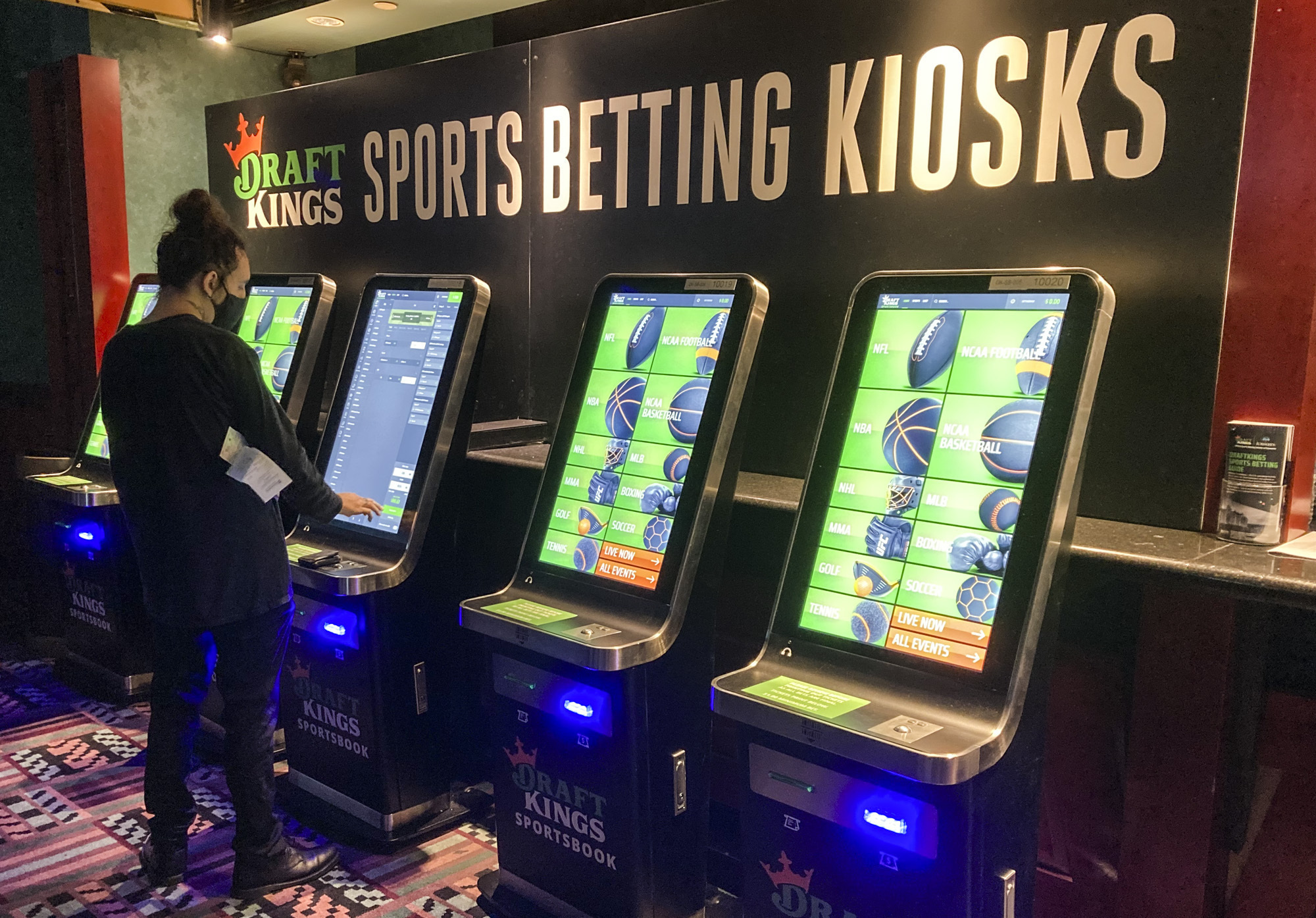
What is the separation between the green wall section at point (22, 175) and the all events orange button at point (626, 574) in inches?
165

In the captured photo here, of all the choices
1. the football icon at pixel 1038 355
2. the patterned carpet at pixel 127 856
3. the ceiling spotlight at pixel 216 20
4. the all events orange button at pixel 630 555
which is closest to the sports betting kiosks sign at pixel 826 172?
the football icon at pixel 1038 355

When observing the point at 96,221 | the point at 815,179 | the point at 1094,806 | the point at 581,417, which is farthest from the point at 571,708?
the point at 96,221

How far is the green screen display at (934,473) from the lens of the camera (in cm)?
177

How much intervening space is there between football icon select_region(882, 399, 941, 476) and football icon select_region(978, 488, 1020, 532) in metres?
0.14

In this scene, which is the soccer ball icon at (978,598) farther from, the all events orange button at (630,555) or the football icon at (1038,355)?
the all events orange button at (630,555)

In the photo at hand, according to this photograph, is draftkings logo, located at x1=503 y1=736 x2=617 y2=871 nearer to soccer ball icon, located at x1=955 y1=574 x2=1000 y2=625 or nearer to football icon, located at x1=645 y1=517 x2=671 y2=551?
football icon, located at x1=645 y1=517 x2=671 y2=551

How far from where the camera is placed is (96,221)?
474cm

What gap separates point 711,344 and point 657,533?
462mm

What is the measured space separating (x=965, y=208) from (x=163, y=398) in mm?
2072

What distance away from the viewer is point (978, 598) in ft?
5.79

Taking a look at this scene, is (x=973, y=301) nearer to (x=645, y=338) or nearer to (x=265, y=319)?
(x=645, y=338)

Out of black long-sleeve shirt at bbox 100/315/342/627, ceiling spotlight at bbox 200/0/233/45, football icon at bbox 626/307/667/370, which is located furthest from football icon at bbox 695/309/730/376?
ceiling spotlight at bbox 200/0/233/45

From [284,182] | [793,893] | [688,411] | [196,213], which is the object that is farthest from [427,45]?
[793,893]

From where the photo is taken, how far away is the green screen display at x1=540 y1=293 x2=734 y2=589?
2.33 meters
